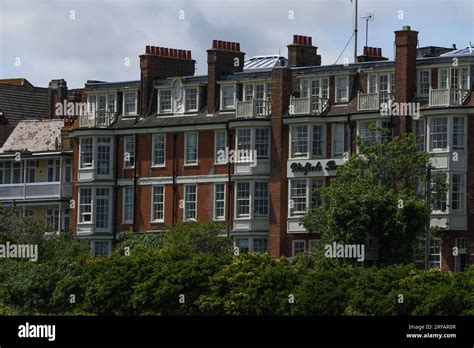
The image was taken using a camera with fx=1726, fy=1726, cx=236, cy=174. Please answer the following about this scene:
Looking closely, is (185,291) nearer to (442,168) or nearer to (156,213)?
(442,168)

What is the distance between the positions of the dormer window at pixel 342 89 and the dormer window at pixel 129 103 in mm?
14363

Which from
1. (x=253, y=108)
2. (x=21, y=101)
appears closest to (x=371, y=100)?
(x=253, y=108)

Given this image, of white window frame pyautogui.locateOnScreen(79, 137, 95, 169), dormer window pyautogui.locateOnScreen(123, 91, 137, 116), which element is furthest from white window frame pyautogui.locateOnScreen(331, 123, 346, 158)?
→ white window frame pyautogui.locateOnScreen(79, 137, 95, 169)

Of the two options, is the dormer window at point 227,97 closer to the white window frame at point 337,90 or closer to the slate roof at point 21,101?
the white window frame at point 337,90

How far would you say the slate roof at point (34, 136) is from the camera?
107 m

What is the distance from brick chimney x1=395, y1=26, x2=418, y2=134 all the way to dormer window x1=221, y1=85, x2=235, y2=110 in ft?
37.5

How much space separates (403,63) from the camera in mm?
85625

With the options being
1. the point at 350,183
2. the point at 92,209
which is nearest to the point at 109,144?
the point at 92,209

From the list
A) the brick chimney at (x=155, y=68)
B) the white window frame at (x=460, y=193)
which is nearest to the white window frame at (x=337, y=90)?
the white window frame at (x=460, y=193)

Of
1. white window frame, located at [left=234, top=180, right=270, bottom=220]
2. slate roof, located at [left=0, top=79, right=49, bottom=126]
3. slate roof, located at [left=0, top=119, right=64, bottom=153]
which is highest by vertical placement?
slate roof, located at [left=0, top=79, right=49, bottom=126]

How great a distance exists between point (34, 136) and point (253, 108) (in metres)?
20.9

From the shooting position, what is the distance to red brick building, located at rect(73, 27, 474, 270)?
84.1 m

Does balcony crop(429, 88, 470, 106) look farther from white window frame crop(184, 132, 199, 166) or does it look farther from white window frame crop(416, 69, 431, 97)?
white window frame crop(184, 132, 199, 166)

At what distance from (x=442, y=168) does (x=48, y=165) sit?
31.0 metres
